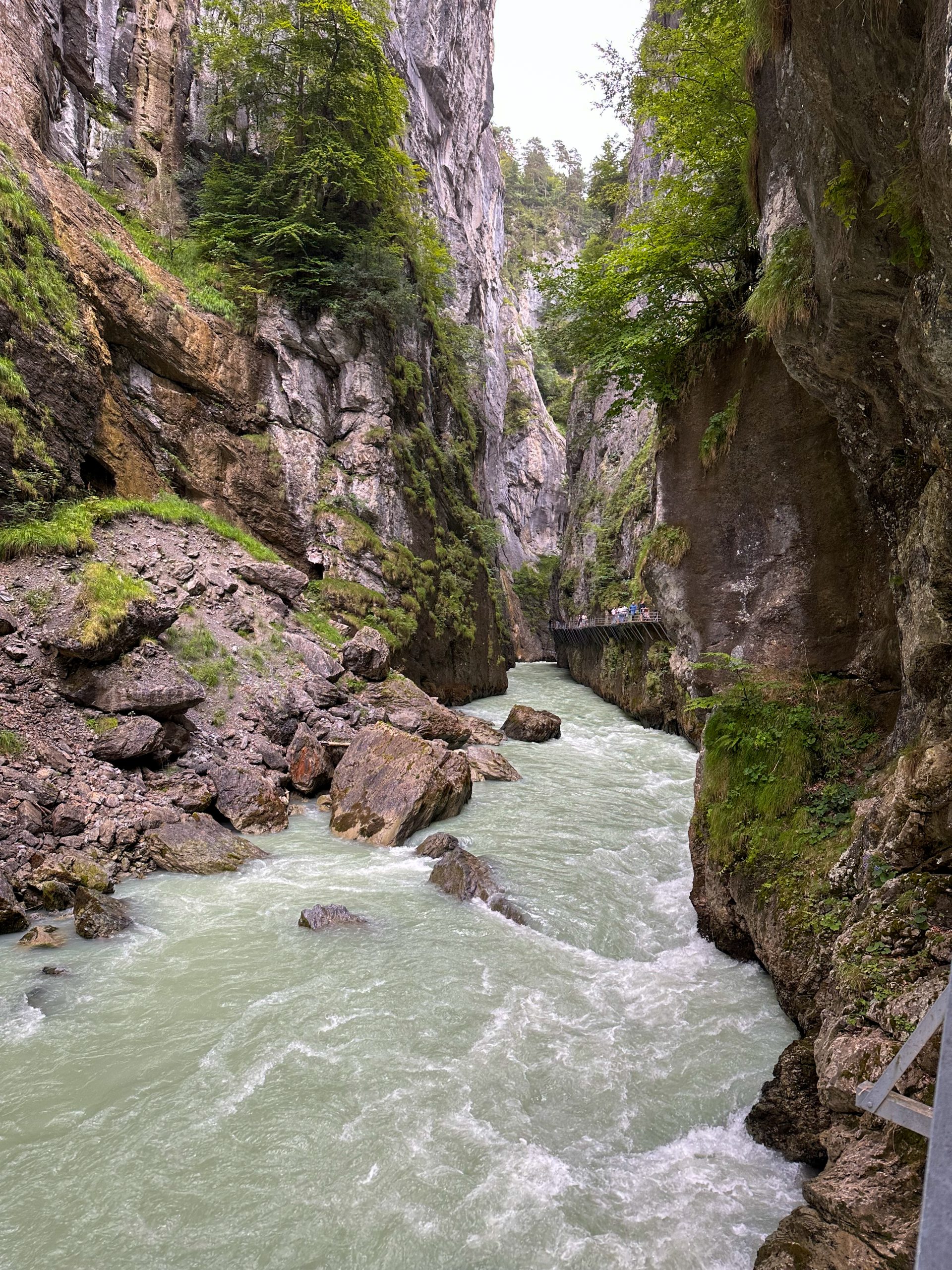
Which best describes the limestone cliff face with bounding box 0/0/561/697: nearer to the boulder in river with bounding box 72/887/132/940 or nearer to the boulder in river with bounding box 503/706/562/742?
the boulder in river with bounding box 503/706/562/742

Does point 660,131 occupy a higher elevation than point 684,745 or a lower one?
higher

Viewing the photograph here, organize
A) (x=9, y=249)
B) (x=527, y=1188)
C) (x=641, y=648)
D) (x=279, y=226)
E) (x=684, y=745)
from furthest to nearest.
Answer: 1. (x=641, y=648)
2. (x=279, y=226)
3. (x=684, y=745)
4. (x=9, y=249)
5. (x=527, y=1188)

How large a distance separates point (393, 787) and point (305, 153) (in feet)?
60.7

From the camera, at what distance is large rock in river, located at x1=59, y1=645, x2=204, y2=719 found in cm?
966

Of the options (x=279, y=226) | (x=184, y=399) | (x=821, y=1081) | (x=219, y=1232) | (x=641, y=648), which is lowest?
(x=219, y=1232)

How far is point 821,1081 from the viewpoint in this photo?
3.66 meters

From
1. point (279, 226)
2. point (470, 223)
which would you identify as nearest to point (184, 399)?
point (279, 226)

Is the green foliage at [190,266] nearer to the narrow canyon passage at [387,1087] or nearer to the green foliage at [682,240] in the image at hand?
the green foliage at [682,240]

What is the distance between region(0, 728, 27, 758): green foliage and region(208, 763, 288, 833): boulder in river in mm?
2627

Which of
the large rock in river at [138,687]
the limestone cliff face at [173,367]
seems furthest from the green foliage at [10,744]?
the limestone cliff face at [173,367]

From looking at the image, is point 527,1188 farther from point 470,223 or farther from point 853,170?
point 470,223

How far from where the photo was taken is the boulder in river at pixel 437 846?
9336mm

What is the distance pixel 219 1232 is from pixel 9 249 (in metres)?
14.4

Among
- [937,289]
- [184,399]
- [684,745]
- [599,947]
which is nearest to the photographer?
[937,289]
